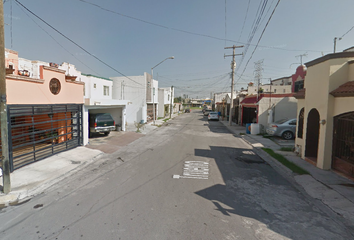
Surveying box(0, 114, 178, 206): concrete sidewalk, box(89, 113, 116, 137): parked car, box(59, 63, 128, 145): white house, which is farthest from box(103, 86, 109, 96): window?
box(0, 114, 178, 206): concrete sidewalk

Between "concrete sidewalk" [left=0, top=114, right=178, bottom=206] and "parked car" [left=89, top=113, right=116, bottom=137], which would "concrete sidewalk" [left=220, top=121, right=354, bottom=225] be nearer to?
"concrete sidewalk" [left=0, top=114, right=178, bottom=206]

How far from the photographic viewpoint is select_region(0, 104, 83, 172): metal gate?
26.2 ft

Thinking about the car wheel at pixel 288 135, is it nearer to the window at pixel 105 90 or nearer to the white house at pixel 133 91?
the white house at pixel 133 91

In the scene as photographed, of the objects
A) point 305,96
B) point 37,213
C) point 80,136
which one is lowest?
point 37,213

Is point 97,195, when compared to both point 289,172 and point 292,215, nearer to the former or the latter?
point 292,215

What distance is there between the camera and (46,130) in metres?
8.30

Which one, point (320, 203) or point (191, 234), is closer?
point (191, 234)

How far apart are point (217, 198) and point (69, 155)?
7526 mm

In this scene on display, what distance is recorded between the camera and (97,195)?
5414 mm

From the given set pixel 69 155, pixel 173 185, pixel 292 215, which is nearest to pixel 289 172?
pixel 292 215

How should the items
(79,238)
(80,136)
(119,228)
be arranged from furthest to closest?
(80,136) < (119,228) < (79,238)

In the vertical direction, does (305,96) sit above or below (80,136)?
above

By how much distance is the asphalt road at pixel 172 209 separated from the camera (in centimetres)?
382

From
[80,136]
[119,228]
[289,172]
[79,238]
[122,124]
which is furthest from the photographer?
[122,124]
